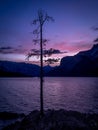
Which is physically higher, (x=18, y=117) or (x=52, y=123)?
(x=52, y=123)

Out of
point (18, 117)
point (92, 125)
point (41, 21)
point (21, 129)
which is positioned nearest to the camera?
point (92, 125)

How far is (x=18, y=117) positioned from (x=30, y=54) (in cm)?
1484

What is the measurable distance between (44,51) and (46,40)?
1.64 metres

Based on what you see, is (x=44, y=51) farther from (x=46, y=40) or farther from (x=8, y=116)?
(x=8, y=116)

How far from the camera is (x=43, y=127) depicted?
2028 centimetres

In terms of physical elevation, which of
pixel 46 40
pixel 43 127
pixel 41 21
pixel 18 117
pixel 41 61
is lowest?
pixel 18 117

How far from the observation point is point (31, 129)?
2086 centimetres

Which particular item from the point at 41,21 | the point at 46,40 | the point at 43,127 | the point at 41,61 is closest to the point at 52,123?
the point at 43,127

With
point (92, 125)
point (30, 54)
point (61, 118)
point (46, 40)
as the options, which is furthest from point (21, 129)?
point (46, 40)

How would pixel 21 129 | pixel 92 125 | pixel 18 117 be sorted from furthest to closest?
pixel 18 117 → pixel 21 129 → pixel 92 125

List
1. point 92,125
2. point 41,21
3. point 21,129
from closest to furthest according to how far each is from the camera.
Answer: point 92,125, point 21,129, point 41,21

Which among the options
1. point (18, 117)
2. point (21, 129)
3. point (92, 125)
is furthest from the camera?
point (18, 117)

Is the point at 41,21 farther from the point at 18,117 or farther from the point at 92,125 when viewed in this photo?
the point at 18,117

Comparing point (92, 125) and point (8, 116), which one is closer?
point (92, 125)
